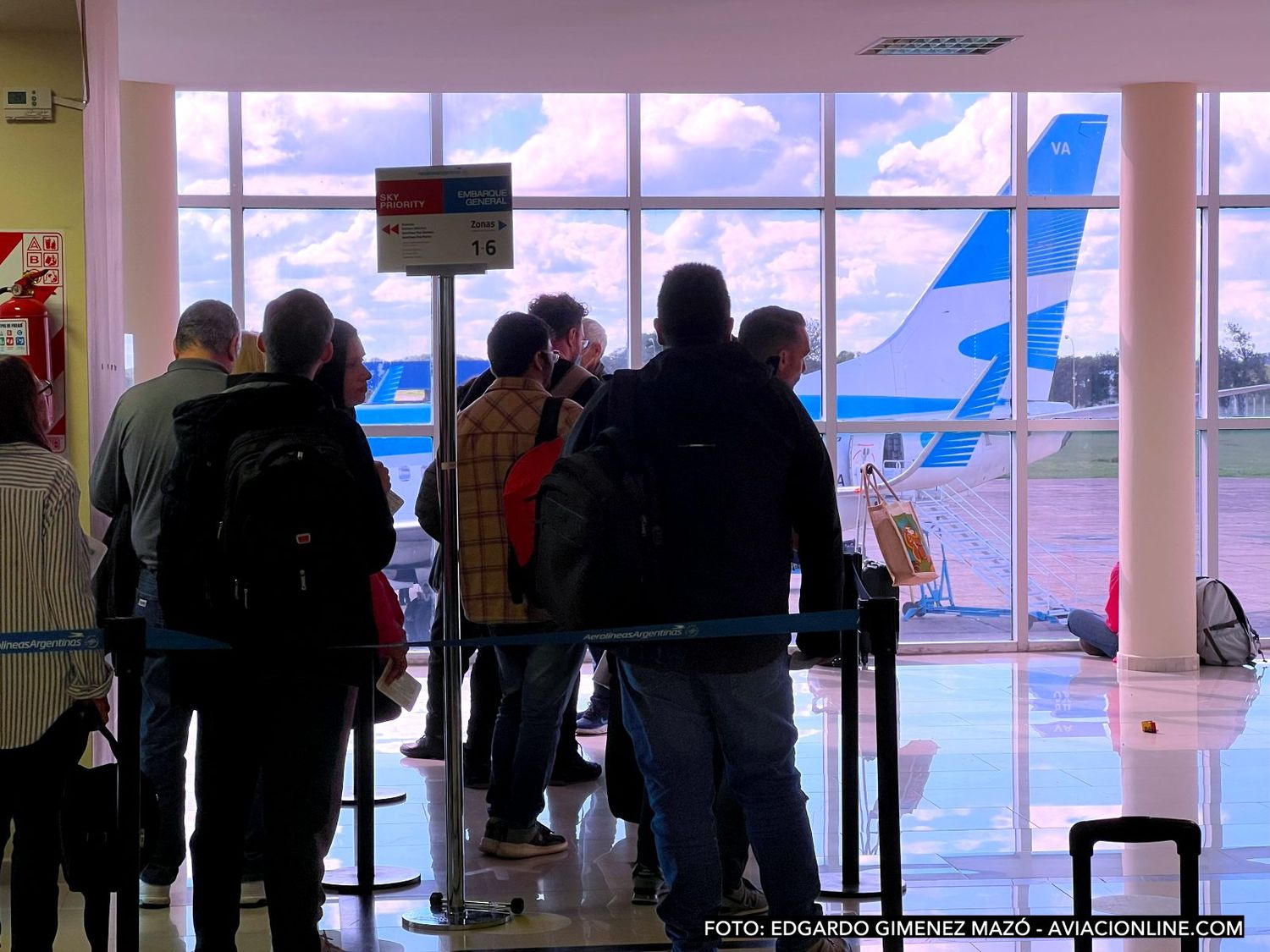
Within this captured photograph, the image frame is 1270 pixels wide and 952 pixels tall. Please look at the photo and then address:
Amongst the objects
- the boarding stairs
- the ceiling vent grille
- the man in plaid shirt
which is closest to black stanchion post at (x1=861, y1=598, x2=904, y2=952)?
the man in plaid shirt

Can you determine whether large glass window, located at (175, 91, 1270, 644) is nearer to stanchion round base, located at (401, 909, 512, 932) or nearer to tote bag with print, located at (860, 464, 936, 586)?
tote bag with print, located at (860, 464, 936, 586)

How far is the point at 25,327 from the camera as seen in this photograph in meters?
4.77

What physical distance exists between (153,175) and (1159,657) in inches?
267

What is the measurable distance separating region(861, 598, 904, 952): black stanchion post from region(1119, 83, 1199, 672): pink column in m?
5.90

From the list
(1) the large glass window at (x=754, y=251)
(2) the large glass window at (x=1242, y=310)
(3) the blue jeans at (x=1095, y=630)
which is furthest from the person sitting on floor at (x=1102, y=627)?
(1) the large glass window at (x=754, y=251)

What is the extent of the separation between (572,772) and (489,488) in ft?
6.11

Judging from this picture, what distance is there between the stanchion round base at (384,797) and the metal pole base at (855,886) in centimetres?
190

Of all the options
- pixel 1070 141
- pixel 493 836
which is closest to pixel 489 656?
pixel 493 836

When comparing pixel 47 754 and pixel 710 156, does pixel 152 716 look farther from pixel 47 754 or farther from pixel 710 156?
pixel 710 156

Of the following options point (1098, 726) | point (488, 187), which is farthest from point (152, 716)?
point (1098, 726)

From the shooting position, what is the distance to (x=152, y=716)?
14.2ft

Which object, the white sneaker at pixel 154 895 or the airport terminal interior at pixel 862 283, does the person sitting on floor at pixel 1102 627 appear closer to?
the airport terminal interior at pixel 862 283

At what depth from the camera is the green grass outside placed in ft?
33.2

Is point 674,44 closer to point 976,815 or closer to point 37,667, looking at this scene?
point 976,815
